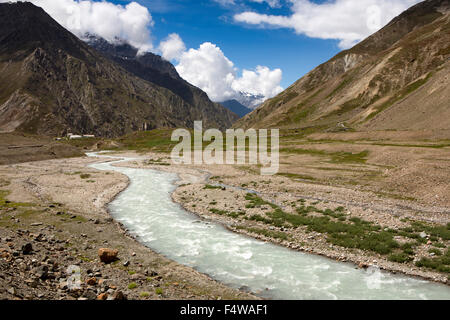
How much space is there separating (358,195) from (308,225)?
1838cm

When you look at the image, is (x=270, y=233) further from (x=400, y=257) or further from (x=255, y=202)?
(x=400, y=257)

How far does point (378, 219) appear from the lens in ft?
106

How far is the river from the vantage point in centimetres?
1911

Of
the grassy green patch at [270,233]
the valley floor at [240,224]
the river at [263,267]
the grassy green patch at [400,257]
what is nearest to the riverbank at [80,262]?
the valley floor at [240,224]

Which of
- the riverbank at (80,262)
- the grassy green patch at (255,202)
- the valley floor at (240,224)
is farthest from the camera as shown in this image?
the grassy green patch at (255,202)

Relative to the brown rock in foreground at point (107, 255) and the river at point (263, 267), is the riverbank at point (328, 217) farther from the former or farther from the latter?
the brown rock in foreground at point (107, 255)

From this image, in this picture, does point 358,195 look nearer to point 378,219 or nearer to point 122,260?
point 378,219

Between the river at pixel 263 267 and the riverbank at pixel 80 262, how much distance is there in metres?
1.99

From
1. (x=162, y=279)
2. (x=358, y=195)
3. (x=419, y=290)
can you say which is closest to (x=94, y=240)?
(x=162, y=279)

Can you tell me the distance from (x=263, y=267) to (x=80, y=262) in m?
14.4

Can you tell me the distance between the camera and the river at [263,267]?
19109 millimetres

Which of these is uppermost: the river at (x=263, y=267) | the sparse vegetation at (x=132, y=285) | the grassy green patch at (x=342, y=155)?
the grassy green patch at (x=342, y=155)

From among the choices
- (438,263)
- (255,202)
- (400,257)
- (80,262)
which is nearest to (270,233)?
(255,202)

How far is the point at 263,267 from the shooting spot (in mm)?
22656
